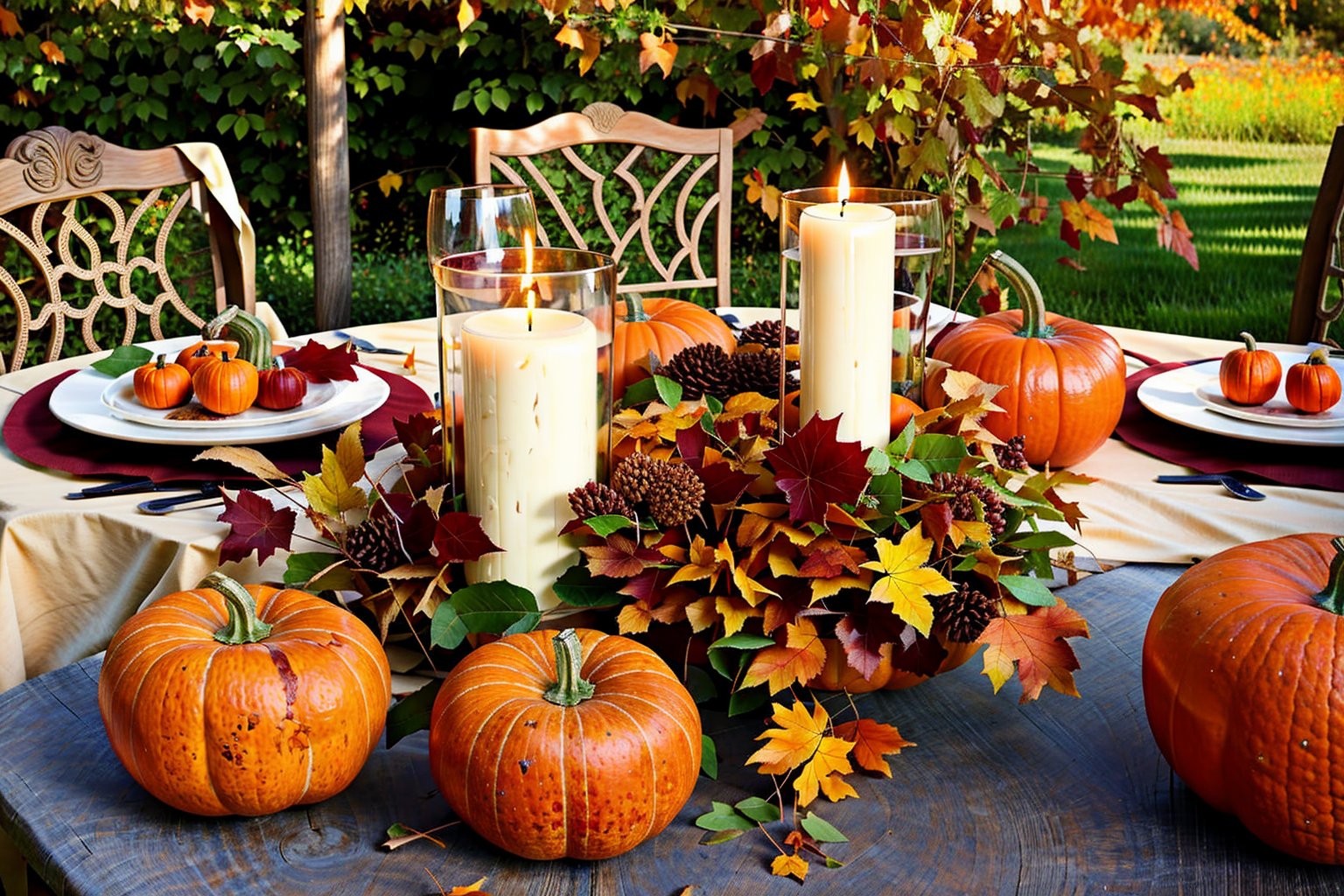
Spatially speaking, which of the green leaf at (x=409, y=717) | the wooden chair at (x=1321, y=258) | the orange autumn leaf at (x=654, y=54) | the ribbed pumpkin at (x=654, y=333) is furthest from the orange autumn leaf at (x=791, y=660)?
the orange autumn leaf at (x=654, y=54)

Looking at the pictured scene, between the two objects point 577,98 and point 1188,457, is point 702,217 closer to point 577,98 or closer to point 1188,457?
point 1188,457

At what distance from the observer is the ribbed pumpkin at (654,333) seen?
4.18ft

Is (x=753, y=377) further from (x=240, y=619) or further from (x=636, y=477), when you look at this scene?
(x=240, y=619)

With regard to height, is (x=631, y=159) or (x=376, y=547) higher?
(x=631, y=159)

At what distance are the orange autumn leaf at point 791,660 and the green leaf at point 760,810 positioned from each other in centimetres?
8

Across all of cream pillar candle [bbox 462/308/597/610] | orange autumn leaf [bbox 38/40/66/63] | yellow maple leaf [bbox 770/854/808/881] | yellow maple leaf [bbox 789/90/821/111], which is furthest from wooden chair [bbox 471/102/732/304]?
Answer: orange autumn leaf [bbox 38/40/66/63]

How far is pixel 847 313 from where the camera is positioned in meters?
0.86

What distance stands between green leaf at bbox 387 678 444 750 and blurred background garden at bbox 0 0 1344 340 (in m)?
2.22

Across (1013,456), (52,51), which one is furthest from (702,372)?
(52,51)

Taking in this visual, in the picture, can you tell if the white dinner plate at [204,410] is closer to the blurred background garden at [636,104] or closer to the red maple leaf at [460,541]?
the red maple leaf at [460,541]

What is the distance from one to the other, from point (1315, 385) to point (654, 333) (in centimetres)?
68

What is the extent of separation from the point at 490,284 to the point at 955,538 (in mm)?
352

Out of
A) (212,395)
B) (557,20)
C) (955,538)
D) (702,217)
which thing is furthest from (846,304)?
(557,20)

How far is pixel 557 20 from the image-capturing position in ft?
12.8
